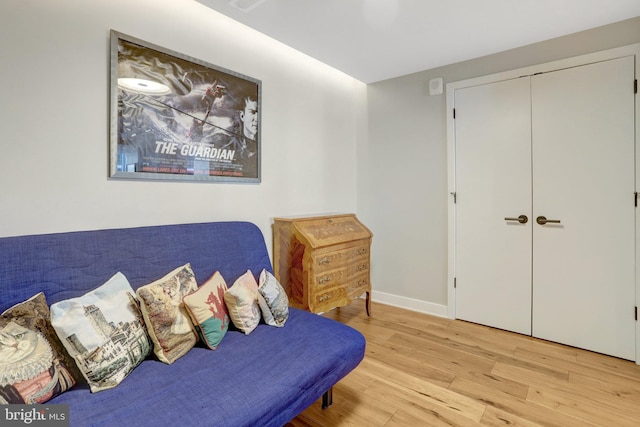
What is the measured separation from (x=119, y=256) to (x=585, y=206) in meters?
3.19

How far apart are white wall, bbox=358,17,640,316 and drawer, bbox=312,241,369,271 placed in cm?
56

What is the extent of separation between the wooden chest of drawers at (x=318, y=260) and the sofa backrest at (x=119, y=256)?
1.17 feet

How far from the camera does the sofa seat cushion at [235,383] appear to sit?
1.08 meters

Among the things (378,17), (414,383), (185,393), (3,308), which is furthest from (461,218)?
(3,308)

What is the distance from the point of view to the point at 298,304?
8.30ft

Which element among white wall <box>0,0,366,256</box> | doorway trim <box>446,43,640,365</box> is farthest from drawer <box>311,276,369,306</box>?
doorway trim <box>446,43,640,365</box>

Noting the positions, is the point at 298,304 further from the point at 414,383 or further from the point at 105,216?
the point at 105,216

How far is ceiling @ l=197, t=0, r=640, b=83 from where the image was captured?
2.07 m

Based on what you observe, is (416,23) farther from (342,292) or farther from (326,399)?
(326,399)

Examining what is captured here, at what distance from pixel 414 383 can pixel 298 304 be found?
1003 mm

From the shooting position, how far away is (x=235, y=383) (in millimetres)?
1254

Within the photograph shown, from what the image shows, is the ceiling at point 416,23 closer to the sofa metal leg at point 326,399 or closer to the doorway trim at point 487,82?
the doorway trim at point 487,82

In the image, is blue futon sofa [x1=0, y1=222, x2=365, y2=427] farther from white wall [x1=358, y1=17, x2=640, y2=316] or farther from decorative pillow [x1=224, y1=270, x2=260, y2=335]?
white wall [x1=358, y1=17, x2=640, y2=316]

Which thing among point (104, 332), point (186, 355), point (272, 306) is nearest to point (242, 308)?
point (272, 306)
